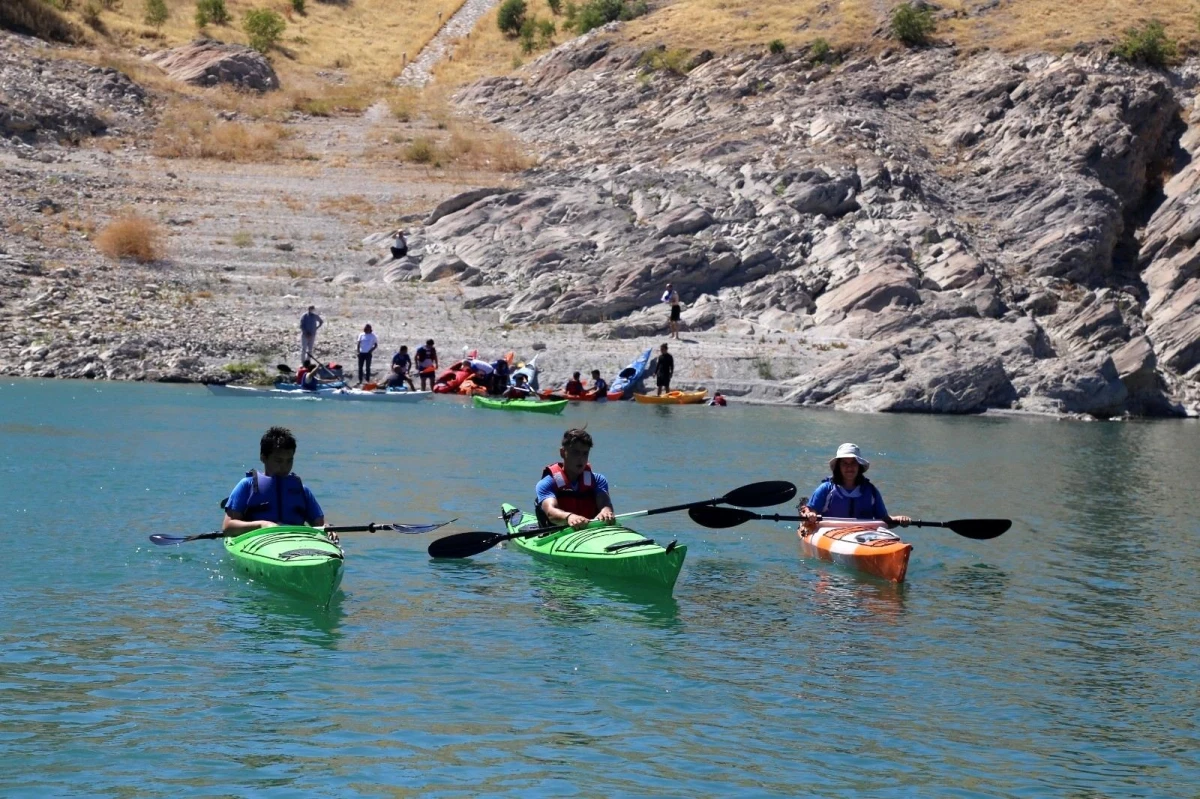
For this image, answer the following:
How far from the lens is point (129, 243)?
42.6 metres

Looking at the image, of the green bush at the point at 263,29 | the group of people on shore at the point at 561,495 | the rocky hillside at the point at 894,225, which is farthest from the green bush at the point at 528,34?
the group of people on shore at the point at 561,495

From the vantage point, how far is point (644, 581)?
521 inches

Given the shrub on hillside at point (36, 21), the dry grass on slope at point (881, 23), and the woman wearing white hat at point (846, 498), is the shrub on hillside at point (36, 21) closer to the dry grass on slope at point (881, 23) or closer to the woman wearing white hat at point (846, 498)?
the dry grass on slope at point (881, 23)

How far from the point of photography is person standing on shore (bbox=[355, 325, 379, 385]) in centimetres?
3544

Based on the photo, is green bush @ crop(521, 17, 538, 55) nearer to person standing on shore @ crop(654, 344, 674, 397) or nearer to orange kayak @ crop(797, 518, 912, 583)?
person standing on shore @ crop(654, 344, 674, 397)

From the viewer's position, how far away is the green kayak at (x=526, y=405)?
32438 millimetres

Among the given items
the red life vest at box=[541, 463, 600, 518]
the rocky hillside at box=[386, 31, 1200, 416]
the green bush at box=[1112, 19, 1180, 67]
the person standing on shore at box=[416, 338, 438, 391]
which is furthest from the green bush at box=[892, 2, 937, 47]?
A: the red life vest at box=[541, 463, 600, 518]

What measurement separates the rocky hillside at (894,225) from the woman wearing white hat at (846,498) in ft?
70.0

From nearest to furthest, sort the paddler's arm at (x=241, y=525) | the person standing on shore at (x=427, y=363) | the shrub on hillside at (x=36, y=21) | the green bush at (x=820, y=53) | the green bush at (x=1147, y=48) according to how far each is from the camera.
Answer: the paddler's arm at (x=241, y=525) < the person standing on shore at (x=427, y=363) < the green bush at (x=1147, y=48) < the green bush at (x=820, y=53) < the shrub on hillside at (x=36, y=21)

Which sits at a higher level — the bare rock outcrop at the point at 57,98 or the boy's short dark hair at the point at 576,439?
the bare rock outcrop at the point at 57,98

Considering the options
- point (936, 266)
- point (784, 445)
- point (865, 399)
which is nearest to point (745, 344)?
point (865, 399)

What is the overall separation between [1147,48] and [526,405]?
100ft

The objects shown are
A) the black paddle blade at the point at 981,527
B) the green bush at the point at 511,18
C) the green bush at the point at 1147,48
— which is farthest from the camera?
the green bush at the point at 511,18

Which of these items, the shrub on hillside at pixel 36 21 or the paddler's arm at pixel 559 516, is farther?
the shrub on hillside at pixel 36 21
